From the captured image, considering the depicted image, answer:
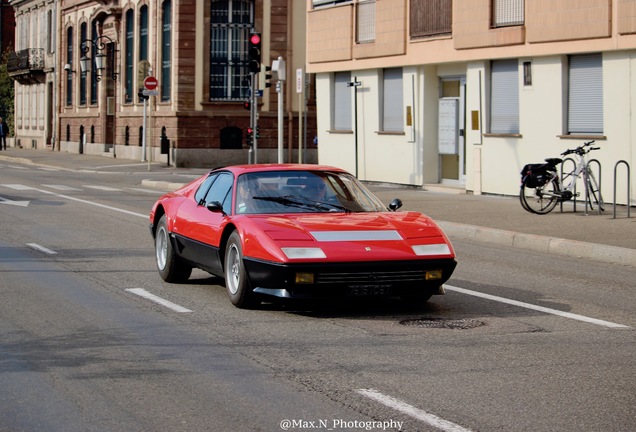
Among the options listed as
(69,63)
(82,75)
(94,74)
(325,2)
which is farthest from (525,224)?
(69,63)

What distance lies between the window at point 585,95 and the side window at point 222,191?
1284cm

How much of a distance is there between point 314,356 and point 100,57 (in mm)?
49753

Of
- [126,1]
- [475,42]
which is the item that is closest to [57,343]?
[475,42]

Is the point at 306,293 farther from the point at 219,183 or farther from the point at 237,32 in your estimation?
the point at 237,32

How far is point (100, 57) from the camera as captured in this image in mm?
56688

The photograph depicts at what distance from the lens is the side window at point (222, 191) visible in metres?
11.8

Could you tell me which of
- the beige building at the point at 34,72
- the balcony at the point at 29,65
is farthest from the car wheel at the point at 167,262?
the balcony at the point at 29,65

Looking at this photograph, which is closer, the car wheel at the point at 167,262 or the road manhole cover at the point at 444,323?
the road manhole cover at the point at 444,323

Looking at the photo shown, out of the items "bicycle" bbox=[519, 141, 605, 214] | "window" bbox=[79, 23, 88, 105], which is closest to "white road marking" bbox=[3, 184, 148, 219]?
"bicycle" bbox=[519, 141, 605, 214]

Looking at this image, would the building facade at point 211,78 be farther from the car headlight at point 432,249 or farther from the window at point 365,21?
the car headlight at point 432,249

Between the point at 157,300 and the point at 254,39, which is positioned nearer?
the point at 157,300

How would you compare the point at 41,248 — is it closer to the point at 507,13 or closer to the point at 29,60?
the point at 507,13

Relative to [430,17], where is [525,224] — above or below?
below

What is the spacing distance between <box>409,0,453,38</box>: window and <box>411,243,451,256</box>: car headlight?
1840cm
